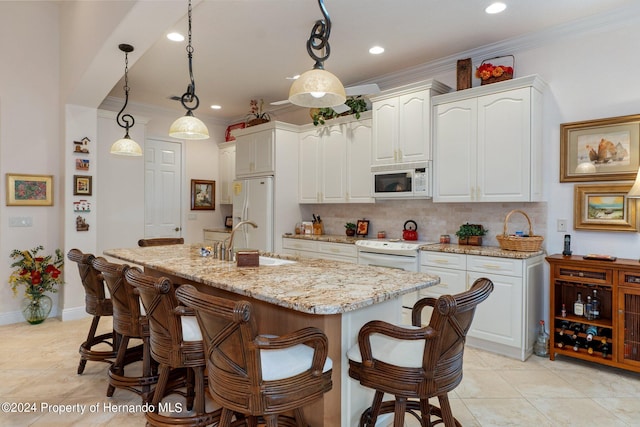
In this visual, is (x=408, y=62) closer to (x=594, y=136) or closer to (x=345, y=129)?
(x=345, y=129)

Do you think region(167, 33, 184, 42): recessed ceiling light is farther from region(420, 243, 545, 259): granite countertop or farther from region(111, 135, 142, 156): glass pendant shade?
region(420, 243, 545, 259): granite countertop

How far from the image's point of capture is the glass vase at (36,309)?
412 cm

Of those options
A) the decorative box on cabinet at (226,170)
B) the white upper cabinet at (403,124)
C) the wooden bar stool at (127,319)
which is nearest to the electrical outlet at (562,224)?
the white upper cabinet at (403,124)

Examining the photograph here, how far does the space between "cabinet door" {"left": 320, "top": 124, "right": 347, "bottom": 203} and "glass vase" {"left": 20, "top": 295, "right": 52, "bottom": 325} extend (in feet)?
11.3

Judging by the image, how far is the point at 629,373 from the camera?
295 centimetres

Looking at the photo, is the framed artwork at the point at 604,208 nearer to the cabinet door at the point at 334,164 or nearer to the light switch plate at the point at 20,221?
the cabinet door at the point at 334,164

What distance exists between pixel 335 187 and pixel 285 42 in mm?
1879

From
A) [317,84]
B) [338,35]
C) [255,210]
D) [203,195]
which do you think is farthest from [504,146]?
[203,195]

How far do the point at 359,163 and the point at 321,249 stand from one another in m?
1.17

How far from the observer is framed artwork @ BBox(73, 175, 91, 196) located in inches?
168

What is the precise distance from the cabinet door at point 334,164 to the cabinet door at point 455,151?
4.18 ft

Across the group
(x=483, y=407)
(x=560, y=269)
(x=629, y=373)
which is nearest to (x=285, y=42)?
(x=560, y=269)

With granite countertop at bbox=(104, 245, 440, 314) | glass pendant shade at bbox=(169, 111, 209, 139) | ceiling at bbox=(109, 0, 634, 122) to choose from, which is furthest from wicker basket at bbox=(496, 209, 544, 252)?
glass pendant shade at bbox=(169, 111, 209, 139)

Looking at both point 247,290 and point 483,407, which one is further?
point 483,407
